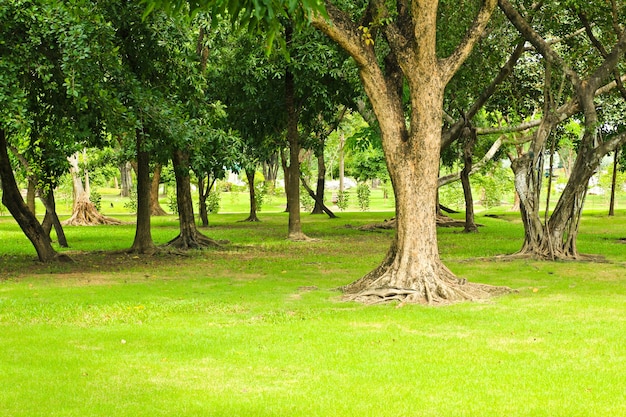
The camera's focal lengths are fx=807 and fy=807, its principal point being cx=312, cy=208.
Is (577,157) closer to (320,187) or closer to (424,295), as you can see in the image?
(424,295)

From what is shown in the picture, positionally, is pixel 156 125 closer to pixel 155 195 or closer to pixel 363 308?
pixel 363 308

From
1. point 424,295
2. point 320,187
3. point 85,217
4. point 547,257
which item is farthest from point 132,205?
point 424,295

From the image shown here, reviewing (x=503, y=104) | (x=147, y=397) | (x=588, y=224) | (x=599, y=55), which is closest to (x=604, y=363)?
(x=147, y=397)

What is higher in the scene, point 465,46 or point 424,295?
point 465,46

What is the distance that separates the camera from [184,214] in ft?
79.4

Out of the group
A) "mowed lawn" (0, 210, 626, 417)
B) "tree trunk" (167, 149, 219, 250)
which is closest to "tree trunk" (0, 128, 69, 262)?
"mowed lawn" (0, 210, 626, 417)

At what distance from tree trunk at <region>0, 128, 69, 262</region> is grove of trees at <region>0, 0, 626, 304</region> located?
4cm

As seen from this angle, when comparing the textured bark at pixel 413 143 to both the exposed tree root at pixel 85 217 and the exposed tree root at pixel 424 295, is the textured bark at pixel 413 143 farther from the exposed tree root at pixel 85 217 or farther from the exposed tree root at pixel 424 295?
Result: the exposed tree root at pixel 85 217

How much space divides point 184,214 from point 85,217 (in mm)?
14405

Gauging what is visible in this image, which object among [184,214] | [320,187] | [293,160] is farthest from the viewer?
[320,187]

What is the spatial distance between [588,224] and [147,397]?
29.6 m

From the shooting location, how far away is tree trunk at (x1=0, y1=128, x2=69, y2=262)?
1867 centimetres

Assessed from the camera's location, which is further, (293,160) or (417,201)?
(293,160)

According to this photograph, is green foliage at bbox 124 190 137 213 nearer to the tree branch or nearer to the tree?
the tree
